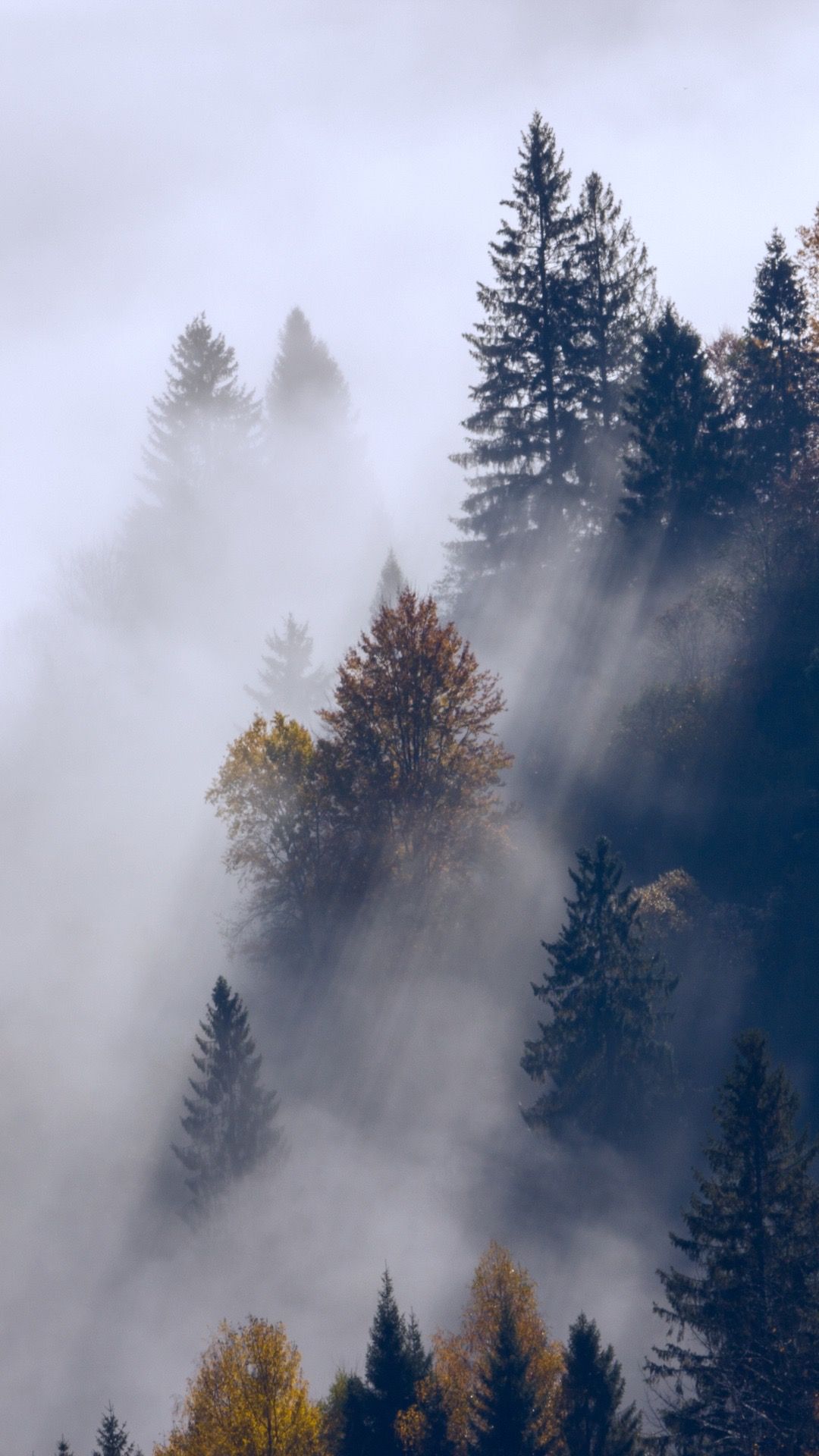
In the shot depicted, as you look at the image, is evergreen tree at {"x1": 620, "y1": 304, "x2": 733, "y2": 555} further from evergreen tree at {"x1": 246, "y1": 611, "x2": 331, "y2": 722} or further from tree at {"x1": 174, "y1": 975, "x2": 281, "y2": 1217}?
tree at {"x1": 174, "y1": 975, "x2": 281, "y2": 1217}

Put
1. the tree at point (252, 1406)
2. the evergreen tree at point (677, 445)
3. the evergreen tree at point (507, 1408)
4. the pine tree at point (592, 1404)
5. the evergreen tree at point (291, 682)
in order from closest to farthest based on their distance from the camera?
the pine tree at point (592, 1404) → the evergreen tree at point (507, 1408) → the tree at point (252, 1406) → the evergreen tree at point (677, 445) → the evergreen tree at point (291, 682)

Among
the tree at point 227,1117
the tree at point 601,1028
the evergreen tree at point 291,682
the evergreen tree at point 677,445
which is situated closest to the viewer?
the tree at point 601,1028

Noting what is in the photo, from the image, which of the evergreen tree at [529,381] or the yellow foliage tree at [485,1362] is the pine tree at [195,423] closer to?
the evergreen tree at [529,381]

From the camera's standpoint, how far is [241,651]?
260 ft

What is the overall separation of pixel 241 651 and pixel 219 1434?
2082 inches

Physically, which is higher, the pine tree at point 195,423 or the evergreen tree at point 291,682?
the pine tree at point 195,423

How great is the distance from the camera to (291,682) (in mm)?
63562

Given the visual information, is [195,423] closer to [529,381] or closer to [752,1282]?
[529,381]

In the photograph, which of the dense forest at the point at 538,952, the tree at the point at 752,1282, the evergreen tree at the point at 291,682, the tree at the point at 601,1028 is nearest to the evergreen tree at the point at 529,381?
the dense forest at the point at 538,952

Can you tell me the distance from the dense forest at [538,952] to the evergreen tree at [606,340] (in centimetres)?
17

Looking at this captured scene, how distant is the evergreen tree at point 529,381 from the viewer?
176ft

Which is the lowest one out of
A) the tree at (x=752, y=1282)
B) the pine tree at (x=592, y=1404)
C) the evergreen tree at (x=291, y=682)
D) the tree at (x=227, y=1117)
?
the pine tree at (x=592, y=1404)

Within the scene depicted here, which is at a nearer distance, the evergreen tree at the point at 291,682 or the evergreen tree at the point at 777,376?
the evergreen tree at the point at 777,376

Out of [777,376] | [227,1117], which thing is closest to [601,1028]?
[227,1117]
